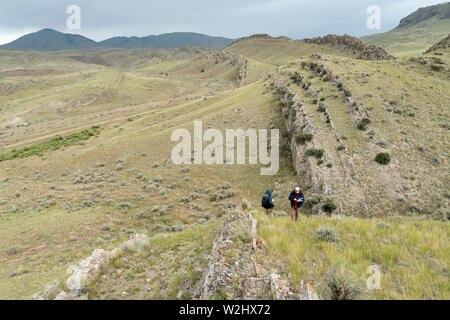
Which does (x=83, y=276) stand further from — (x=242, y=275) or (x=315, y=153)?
(x=315, y=153)

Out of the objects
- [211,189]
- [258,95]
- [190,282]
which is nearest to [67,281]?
[190,282]

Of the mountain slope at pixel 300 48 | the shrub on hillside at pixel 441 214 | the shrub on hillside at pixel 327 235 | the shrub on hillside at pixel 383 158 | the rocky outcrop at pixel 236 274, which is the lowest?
the shrub on hillside at pixel 441 214

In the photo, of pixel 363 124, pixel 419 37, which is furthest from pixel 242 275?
pixel 419 37

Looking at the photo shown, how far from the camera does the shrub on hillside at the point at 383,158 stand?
18.0 meters

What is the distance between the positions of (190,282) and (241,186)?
50.1ft

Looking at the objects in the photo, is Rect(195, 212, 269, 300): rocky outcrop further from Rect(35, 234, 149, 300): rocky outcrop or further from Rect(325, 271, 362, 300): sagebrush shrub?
Rect(35, 234, 149, 300): rocky outcrop

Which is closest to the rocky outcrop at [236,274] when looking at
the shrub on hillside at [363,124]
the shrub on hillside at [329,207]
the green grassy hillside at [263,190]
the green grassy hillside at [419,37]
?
the green grassy hillside at [263,190]

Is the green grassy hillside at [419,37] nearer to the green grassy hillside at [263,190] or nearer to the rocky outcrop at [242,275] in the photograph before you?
the green grassy hillside at [263,190]

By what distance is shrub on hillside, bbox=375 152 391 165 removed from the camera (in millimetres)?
18000

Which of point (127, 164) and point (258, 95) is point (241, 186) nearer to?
point (127, 164)

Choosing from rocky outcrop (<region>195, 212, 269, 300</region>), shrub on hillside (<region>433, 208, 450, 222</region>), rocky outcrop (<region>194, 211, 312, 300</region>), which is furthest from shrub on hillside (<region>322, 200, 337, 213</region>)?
rocky outcrop (<region>195, 212, 269, 300</region>)

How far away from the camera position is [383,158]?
59.5 ft

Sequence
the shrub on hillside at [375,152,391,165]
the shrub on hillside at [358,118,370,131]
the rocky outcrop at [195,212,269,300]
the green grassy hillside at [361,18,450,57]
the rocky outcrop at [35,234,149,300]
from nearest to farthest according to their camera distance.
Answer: the rocky outcrop at [195,212,269,300], the rocky outcrop at [35,234,149,300], the shrub on hillside at [375,152,391,165], the shrub on hillside at [358,118,370,131], the green grassy hillside at [361,18,450,57]
